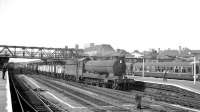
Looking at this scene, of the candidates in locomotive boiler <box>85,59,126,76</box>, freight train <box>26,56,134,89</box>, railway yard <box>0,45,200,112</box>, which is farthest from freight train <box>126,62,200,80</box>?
locomotive boiler <box>85,59,126,76</box>

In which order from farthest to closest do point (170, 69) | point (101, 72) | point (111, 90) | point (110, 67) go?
point (170, 69)
point (101, 72)
point (110, 67)
point (111, 90)

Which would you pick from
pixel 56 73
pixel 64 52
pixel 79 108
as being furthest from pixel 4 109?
pixel 64 52

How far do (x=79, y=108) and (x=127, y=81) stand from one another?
1116cm

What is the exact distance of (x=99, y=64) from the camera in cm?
2858

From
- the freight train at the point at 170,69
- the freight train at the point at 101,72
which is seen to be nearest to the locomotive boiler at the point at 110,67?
the freight train at the point at 101,72

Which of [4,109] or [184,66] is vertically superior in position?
[184,66]

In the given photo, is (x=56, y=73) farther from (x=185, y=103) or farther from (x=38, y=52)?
(x=185, y=103)

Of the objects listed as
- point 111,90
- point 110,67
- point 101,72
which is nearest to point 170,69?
point 101,72

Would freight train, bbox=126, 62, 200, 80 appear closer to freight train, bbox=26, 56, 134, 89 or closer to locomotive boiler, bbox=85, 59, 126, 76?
freight train, bbox=26, 56, 134, 89

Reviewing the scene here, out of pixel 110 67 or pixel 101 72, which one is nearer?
pixel 110 67

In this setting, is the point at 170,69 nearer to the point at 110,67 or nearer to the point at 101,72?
the point at 101,72

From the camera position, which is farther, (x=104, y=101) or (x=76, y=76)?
(x=76, y=76)

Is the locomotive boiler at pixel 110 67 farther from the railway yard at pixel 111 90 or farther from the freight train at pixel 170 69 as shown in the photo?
the freight train at pixel 170 69

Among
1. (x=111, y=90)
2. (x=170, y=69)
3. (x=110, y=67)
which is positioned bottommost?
(x=111, y=90)
